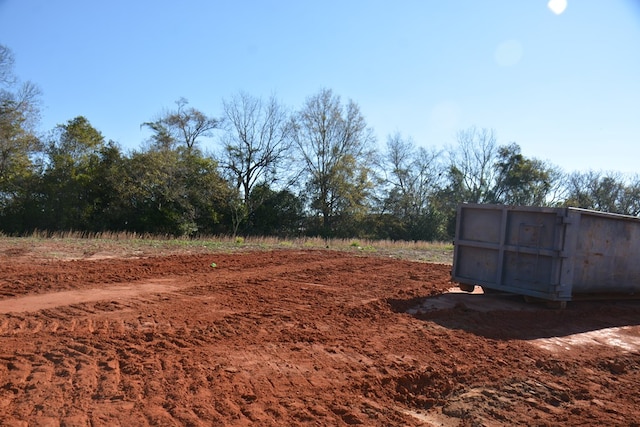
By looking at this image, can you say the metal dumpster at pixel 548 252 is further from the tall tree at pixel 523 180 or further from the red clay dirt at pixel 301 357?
the tall tree at pixel 523 180

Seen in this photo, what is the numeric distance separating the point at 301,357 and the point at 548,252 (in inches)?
203

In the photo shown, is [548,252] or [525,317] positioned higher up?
[548,252]

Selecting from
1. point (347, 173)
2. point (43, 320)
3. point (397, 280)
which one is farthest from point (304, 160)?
point (43, 320)

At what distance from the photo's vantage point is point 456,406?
169 inches

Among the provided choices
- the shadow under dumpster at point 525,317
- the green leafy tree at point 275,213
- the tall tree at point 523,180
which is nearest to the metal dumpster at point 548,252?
the shadow under dumpster at point 525,317

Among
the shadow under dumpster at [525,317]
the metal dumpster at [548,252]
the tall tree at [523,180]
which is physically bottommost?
the shadow under dumpster at [525,317]

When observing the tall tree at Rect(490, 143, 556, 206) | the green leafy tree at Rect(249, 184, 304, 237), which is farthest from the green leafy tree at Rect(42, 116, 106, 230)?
the tall tree at Rect(490, 143, 556, 206)

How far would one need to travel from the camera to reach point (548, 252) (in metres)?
7.96

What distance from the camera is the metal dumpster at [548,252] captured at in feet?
26.0

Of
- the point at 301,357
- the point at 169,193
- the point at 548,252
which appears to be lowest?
the point at 301,357

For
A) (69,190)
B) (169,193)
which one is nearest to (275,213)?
(169,193)

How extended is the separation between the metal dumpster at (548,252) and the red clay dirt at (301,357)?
0.44 m

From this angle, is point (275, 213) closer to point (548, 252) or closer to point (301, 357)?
point (548, 252)

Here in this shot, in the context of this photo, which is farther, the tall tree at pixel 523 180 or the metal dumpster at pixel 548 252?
the tall tree at pixel 523 180
